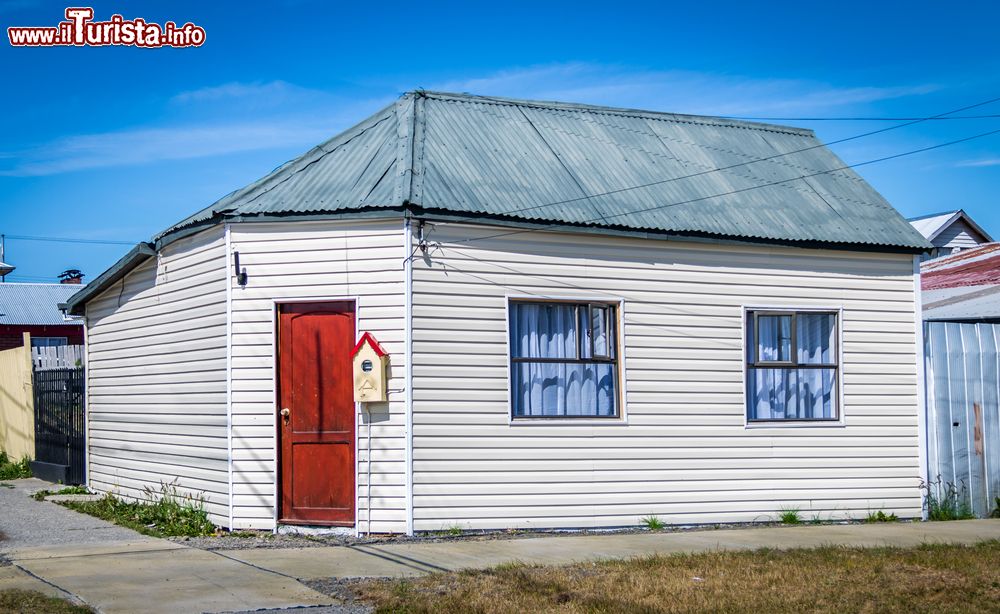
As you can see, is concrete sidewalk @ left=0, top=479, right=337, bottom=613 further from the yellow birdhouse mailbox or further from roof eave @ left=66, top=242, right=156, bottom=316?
roof eave @ left=66, top=242, right=156, bottom=316

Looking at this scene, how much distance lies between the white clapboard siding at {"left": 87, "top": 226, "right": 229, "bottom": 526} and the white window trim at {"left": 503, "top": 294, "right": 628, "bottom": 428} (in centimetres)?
291

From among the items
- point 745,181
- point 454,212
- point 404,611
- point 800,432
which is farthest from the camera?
point 745,181

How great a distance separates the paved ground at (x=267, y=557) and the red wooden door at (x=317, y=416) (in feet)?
3.30

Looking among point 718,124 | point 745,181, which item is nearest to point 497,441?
point 745,181

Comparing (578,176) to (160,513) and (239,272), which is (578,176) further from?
(160,513)

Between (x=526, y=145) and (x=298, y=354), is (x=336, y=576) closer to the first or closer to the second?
(x=298, y=354)

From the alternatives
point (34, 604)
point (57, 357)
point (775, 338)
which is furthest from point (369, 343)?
point (57, 357)

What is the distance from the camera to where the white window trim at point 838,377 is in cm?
1263

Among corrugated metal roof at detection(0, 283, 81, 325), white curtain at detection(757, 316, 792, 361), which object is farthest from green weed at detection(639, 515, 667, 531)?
corrugated metal roof at detection(0, 283, 81, 325)

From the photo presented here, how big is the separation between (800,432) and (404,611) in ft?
22.5

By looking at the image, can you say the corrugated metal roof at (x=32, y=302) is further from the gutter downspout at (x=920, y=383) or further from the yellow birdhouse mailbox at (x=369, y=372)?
the gutter downspout at (x=920, y=383)

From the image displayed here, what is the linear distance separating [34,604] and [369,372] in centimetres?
→ 417

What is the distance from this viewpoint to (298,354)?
1133 centimetres

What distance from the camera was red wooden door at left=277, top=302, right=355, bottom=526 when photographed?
11.2 meters
